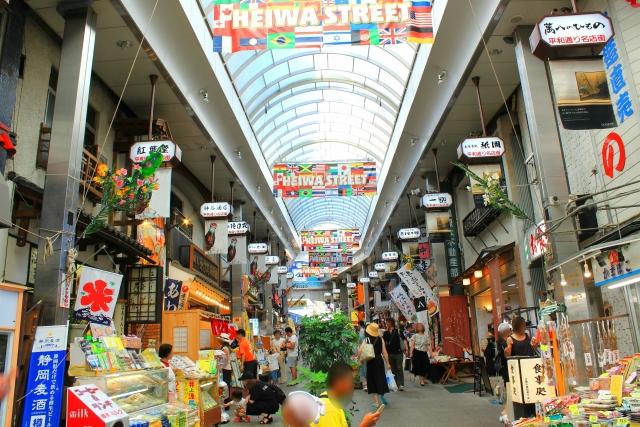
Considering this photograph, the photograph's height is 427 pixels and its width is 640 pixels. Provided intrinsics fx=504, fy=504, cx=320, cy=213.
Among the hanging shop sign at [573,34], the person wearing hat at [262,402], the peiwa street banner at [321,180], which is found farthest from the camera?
the peiwa street banner at [321,180]

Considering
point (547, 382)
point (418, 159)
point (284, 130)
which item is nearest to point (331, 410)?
point (547, 382)

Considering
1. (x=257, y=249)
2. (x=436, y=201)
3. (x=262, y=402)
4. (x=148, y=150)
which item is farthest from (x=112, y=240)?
(x=257, y=249)

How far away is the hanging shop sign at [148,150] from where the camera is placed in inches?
345

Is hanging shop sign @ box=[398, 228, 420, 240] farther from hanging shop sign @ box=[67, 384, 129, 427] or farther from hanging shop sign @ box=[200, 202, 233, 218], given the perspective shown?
hanging shop sign @ box=[67, 384, 129, 427]

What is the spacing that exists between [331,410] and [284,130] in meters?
17.2

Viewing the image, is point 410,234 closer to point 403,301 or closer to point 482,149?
point 403,301

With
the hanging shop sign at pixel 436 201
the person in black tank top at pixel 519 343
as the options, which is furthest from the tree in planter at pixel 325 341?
the hanging shop sign at pixel 436 201

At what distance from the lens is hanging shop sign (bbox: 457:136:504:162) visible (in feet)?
31.3

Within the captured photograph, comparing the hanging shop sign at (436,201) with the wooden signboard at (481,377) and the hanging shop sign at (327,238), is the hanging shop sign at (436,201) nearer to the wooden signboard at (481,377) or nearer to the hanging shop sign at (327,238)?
the wooden signboard at (481,377)

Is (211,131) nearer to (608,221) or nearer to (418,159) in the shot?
(418,159)

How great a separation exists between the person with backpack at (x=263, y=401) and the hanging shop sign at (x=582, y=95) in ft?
19.3

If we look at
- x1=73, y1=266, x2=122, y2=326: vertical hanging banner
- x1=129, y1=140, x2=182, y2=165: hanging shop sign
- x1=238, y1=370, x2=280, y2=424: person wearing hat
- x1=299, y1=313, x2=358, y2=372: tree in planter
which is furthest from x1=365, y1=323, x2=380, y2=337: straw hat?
x1=129, y1=140, x2=182, y2=165: hanging shop sign

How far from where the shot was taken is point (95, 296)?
715 cm

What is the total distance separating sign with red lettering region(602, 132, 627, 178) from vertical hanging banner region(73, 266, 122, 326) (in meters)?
7.52
